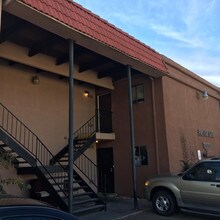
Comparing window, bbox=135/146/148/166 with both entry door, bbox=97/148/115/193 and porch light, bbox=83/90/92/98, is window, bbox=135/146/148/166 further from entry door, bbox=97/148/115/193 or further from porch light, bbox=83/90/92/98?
porch light, bbox=83/90/92/98

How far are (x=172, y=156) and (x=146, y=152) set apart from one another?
3.56ft

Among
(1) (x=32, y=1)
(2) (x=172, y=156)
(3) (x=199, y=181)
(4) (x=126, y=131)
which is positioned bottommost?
(3) (x=199, y=181)

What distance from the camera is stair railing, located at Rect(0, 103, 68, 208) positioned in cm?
1033

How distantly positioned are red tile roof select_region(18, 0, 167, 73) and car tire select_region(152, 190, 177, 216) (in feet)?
14.9

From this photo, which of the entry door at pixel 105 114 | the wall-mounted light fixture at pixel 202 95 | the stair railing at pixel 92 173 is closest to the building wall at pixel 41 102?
the entry door at pixel 105 114

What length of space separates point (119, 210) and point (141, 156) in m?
3.08

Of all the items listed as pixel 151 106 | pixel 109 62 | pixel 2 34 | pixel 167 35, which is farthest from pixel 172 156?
pixel 167 35

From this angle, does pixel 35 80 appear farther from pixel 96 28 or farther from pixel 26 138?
pixel 96 28

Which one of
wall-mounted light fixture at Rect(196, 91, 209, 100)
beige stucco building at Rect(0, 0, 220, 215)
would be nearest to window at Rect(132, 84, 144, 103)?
beige stucco building at Rect(0, 0, 220, 215)

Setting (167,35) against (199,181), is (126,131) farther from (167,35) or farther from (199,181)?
(167,35)

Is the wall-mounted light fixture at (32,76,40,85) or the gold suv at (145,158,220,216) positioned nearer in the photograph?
the gold suv at (145,158,220,216)

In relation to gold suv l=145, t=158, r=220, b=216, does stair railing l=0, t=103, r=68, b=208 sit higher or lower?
higher

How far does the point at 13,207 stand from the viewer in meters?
2.28

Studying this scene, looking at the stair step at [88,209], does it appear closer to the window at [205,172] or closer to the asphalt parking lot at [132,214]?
the asphalt parking lot at [132,214]
